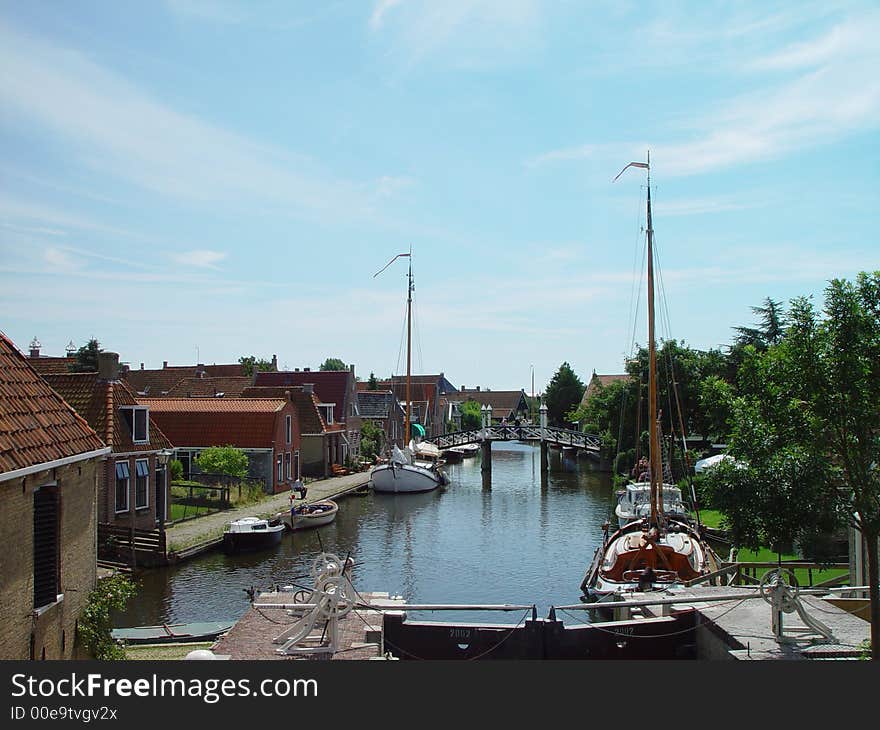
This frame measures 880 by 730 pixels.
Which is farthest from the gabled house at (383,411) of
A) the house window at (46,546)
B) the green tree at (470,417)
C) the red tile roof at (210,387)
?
the house window at (46,546)

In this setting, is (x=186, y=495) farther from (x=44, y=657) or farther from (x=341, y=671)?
(x=341, y=671)

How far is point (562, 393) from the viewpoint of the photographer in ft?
326

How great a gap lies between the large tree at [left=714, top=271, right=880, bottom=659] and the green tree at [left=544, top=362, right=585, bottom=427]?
286ft

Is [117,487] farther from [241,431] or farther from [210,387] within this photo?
[210,387]

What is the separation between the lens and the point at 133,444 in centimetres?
2722

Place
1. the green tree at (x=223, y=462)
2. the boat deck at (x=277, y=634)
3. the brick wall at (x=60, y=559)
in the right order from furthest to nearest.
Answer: the green tree at (x=223, y=462) → the boat deck at (x=277, y=634) → the brick wall at (x=60, y=559)

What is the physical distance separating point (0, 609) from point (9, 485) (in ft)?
4.37

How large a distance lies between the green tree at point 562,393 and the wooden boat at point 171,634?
8302 centimetres

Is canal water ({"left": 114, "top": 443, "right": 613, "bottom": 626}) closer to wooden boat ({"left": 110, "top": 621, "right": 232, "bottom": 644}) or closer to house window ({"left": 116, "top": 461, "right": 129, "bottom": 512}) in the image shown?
wooden boat ({"left": 110, "top": 621, "right": 232, "bottom": 644})

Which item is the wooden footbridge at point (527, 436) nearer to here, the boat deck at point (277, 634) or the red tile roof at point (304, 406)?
the red tile roof at point (304, 406)

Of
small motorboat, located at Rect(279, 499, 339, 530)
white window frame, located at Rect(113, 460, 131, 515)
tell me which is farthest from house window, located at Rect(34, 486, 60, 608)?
small motorboat, located at Rect(279, 499, 339, 530)

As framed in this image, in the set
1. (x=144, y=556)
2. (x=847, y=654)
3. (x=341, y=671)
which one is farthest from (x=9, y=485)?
(x=144, y=556)

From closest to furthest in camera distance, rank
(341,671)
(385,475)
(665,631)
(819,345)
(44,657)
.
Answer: (341,671) < (44,657) < (819,345) < (665,631) < (385,475)

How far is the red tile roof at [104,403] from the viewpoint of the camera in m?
24.4
